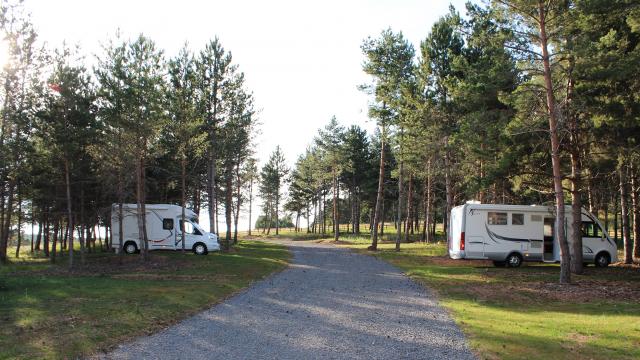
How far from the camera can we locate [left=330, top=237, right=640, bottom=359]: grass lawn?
7.80 metres

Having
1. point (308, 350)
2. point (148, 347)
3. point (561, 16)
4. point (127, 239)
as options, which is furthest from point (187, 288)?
point (127, 239)

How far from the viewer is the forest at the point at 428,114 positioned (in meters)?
15.5

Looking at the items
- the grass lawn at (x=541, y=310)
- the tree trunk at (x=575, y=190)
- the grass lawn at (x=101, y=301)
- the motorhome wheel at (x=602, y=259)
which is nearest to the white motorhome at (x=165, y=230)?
the grass lawn at (x=101, y=301)

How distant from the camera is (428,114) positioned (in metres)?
26.8

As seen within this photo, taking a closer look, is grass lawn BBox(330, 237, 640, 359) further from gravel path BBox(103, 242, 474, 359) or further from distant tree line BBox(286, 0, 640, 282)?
distant tree line BBox(286, 0, 640, 282)

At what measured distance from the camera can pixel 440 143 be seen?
26.6 m

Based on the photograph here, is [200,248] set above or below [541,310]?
above

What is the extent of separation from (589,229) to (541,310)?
11.6m

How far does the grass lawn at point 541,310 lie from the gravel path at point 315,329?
2.09 ft

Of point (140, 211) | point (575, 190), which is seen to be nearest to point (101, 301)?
point (140, 211)

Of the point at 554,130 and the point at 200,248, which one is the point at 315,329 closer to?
the point at 554,130

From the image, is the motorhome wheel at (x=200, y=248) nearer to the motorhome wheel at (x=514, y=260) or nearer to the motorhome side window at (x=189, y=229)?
the motorhome side window at (x=189, y=229)

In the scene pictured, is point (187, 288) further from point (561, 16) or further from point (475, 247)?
point (561, 16)

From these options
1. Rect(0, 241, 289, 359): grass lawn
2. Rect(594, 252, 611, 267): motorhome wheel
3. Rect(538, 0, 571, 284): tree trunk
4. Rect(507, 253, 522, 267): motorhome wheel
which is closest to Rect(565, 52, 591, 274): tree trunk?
Rect(538, 0, 571, 284): tree trunk
